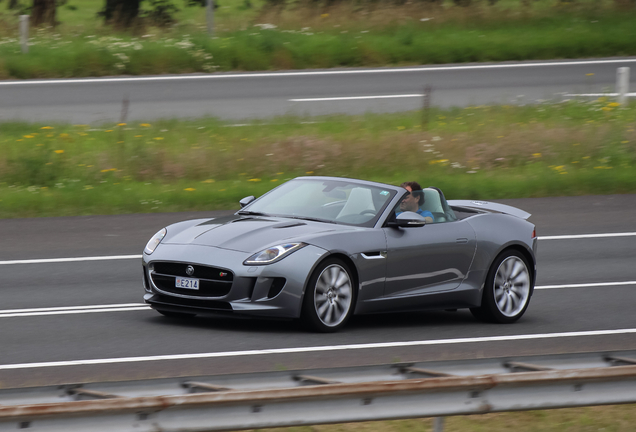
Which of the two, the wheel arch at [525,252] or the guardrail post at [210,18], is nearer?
the wheel arch at [525,252]

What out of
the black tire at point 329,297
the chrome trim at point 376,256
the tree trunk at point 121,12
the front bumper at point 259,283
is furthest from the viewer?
the tree trunk at point 121,12

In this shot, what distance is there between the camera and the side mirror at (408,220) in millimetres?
9445

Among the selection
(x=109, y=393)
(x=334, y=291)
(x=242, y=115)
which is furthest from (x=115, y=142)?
(x=109, y=393)

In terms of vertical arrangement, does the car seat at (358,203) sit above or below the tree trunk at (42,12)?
below

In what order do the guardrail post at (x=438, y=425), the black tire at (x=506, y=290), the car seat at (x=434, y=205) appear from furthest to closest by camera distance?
the black tire at (x=506, y=290)
the car seat at (x=434, y=205)
the guardrail post at (x=438, y=425)

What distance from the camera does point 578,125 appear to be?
2142 centimetres

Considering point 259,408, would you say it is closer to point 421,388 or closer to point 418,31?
point 421,388

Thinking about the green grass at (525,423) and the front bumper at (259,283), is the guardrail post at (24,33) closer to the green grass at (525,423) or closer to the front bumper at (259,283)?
the front bumper at (259,283)

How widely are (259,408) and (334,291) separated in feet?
13.4

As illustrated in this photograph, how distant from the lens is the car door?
31.1ft

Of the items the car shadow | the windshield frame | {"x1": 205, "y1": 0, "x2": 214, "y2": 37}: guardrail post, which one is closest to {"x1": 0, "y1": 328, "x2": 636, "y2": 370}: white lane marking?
the car shadow

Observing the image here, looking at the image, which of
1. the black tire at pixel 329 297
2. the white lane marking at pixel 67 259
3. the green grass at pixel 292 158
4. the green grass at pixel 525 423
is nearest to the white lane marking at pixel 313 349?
the black tire at pixel 329 297

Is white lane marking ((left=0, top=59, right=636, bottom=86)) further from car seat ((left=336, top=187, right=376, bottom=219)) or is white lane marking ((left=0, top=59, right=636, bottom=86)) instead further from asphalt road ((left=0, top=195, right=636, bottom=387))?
car seat ((left=336, top=187, right=376, bottom=219))

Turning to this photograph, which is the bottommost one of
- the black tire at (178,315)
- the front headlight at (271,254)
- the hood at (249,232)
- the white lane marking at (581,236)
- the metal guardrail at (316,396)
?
the black tire at (178,315)
